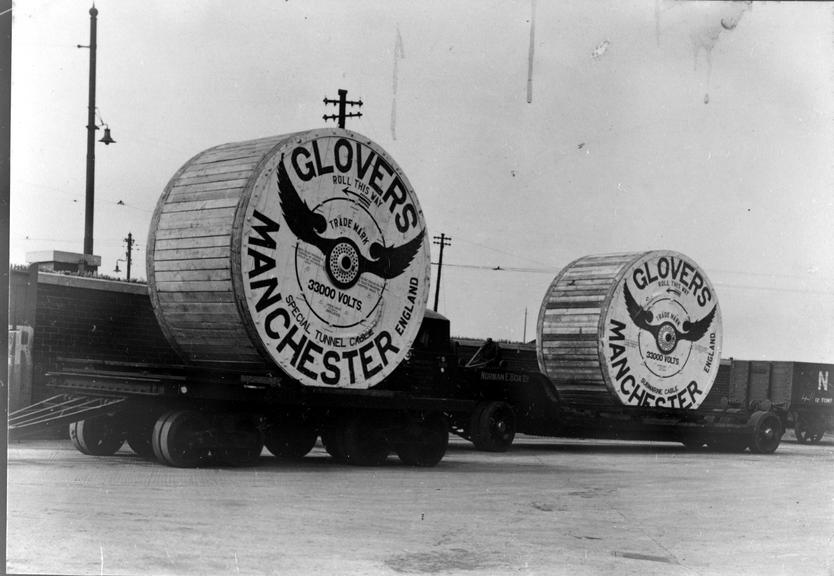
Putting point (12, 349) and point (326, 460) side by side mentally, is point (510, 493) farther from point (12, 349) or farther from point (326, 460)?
point (12, 349)

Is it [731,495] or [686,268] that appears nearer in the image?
[731,495]

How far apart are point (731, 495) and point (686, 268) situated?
9769 mm

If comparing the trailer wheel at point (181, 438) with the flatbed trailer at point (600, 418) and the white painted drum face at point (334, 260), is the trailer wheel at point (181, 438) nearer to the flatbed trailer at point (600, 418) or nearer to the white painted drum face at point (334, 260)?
the white painted drum face at point (334, 260)

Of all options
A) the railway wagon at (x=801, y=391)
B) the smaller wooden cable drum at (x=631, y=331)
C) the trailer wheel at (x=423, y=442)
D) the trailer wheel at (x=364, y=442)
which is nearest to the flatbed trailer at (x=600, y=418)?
the smaller wooden cable drum at (x=631, y=331)

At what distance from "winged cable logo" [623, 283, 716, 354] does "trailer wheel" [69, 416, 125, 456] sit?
1034cm

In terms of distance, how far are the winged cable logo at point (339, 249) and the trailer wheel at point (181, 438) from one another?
98.5 inches

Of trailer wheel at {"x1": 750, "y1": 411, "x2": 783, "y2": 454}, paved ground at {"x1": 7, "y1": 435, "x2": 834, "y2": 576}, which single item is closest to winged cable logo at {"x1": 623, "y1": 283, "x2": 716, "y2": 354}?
trailer wheel at {"x1": 750, "y1": 411, "x2": 783, "y2": 454}

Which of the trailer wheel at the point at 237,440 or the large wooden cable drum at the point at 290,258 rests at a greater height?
the large wooden cable drum at the point at 290,258

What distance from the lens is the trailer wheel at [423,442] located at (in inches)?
556

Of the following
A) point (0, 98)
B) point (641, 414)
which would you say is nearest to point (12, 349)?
point (641, 414)

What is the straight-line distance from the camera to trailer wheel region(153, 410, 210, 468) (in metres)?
11.6

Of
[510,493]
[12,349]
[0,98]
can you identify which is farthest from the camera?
[12,349]

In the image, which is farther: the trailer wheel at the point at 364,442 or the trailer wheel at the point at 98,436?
the trailer wheel at the point at 364,442

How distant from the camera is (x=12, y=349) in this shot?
17.1 metres
